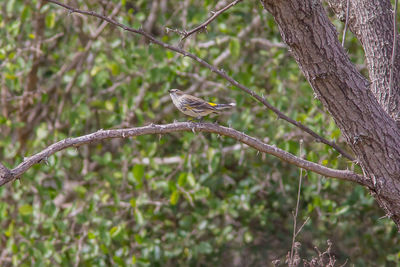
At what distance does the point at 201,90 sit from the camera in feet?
20.8

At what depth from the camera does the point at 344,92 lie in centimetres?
253

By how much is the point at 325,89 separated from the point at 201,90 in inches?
151

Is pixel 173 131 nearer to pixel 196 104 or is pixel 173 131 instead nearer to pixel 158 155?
pixel 196 104

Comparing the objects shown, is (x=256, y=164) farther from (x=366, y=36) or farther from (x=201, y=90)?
(x=366, y=36)

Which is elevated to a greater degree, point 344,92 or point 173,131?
point 344,92

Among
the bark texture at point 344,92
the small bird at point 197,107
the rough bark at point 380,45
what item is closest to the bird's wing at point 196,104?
the small bird at point 197,107

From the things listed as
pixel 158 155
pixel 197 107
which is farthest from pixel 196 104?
pixel 158 155

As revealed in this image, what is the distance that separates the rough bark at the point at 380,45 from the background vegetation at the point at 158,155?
1.73 m

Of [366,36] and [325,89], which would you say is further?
[366,36]

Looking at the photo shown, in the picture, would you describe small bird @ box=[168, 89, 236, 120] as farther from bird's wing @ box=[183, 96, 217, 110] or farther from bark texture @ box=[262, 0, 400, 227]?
bark texture @ box=[262, 0, 400, 227]

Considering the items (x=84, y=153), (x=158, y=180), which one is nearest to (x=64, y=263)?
(x=158, y=180)

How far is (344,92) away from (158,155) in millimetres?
4093

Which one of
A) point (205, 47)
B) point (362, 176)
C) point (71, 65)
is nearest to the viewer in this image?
point (362, 176)

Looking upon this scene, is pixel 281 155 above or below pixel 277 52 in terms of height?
below
